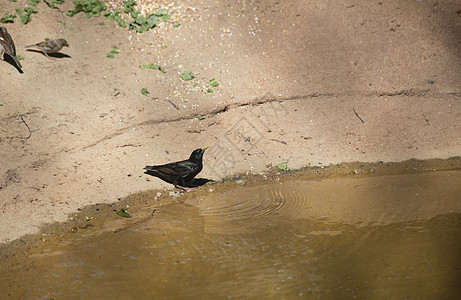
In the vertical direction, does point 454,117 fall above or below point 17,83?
above

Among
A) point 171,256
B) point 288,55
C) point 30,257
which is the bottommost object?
point 30,257

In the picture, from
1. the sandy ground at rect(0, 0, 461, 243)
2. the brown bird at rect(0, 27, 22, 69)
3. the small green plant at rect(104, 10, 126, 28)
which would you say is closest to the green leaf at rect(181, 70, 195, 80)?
the sandy ground at rect(0, 0, 461, 243)

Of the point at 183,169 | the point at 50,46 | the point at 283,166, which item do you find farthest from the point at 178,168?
the point at 50,46

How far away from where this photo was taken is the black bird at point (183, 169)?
6582 millimetres

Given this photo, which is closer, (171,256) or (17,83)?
(171,256)

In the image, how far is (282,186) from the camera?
6.84 m

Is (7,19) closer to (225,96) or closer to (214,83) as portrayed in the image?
(214,83)

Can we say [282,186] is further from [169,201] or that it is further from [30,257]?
[30,257]

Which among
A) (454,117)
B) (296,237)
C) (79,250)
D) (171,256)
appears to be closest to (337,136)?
(454,117)

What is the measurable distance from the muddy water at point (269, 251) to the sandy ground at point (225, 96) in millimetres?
795

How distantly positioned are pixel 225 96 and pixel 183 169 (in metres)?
1.97

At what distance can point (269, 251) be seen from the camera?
17.3 ft

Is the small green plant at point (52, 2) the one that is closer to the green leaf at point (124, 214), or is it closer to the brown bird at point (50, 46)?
the brown bird at point (50, 46)

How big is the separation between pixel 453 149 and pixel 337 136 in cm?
174
